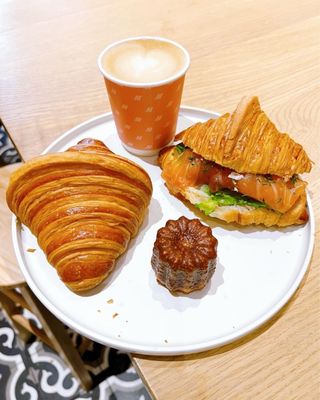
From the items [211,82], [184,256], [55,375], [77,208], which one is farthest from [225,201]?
[55,375]

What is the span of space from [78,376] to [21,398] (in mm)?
255

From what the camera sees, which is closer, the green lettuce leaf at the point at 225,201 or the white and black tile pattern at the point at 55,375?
the green lettuce leaf at the point at 225,201

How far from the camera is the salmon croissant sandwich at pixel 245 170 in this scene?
2.66 feet

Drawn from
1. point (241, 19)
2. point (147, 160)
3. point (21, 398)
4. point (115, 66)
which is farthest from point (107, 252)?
point (241, 19)

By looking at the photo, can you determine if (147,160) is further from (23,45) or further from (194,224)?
(23,45)

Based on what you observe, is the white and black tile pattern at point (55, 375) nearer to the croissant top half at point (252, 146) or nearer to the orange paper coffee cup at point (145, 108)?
the orange paper coffee cup at point (145, 108)

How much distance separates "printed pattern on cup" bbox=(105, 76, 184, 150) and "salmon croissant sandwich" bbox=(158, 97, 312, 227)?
0.09m

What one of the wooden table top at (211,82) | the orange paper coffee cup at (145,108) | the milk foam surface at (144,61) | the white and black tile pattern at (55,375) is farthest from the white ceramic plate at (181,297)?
the white and black tile pattern at (55,375)

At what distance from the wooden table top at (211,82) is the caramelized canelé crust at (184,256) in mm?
134

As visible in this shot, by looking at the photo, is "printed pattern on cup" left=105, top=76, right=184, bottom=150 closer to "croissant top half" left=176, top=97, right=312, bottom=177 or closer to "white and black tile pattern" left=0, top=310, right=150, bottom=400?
"croissant top half" left=176, top=97, right=312, bottom=177

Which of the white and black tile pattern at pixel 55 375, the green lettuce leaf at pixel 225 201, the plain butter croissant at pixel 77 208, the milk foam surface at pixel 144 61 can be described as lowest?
the white and black tile pattern at pixel 55 375

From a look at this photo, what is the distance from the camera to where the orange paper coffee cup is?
868 mm

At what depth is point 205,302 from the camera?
29.1 inches

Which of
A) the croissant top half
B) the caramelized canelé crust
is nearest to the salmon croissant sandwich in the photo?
the croissant top half
